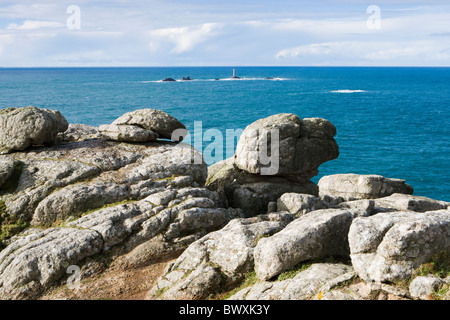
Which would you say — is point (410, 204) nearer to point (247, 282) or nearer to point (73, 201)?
point (247, 282)

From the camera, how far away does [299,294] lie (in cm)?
1496

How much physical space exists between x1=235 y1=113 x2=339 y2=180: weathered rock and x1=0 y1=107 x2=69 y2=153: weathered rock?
523 inches

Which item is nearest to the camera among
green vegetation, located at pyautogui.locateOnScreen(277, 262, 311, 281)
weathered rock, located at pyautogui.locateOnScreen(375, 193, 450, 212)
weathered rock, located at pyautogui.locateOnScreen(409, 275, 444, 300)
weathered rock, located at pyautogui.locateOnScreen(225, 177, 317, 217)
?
weathered rock, located at pyautogui.locateOnScreen(409, 275, 444, 300)

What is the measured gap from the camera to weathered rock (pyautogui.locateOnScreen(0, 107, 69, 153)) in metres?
25.7

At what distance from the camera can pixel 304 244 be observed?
16922 mm

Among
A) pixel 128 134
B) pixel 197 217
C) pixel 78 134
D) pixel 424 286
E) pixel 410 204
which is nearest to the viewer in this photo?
pixel 424 286

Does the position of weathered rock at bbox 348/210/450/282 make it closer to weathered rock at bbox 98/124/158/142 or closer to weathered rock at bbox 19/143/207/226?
weathered rock at bbox 19/143/207/226

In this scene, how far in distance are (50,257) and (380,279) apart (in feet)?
48.1

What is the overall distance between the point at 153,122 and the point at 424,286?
66.4ft

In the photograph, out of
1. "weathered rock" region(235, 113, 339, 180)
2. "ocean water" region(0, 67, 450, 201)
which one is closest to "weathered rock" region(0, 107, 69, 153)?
"weathered rock" region(235, 113, 339, 180)

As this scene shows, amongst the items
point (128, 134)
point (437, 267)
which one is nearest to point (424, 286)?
point (437, 267)

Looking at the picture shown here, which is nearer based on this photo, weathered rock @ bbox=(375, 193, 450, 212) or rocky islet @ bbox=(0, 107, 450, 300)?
rocky islet @ bbox=(0, 107, 450, 300)

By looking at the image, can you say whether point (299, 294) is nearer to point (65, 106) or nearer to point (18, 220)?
point (18, 220)
